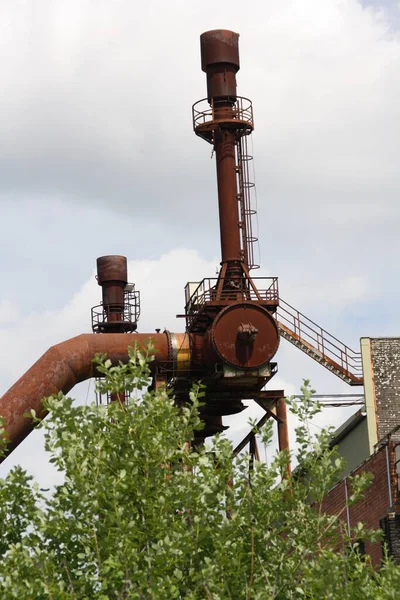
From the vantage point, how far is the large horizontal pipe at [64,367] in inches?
1513

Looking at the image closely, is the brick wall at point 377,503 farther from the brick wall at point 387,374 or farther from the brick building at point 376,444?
the brick wall at point 387,374

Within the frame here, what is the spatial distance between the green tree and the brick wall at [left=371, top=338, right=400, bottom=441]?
25.1 m

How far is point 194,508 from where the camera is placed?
1680cm

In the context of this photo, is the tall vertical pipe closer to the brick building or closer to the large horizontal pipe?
the large horizontal pipe

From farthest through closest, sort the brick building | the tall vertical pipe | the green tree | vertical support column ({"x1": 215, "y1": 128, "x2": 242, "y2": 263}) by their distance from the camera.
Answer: the tall vertical pipe, vertical support column ({"x1": 215, "y1": 128, "x2": 242, "y2": 263}), the brick building, the green tree

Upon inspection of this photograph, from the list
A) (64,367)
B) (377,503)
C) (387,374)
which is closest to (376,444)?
(377,503)

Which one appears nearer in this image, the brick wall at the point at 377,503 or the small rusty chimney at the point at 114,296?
the brick wall at the point at 377,503

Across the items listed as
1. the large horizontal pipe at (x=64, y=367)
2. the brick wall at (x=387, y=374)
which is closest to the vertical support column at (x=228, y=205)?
the large horizontal pipe at (x=64, y=367)

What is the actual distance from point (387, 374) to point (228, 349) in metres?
6.86

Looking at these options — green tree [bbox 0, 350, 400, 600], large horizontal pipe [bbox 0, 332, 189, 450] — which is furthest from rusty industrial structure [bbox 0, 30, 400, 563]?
green tree [bbox 0, 350, 400, 600]

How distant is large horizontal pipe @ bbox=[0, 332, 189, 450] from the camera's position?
126 feet

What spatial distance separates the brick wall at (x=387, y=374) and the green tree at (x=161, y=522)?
82.4 feet

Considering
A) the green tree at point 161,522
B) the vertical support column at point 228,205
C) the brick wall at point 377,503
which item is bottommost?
the green tree at point 161,522

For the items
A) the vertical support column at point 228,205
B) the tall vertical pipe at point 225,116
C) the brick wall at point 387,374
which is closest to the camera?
the vertical support column at point 228,205
